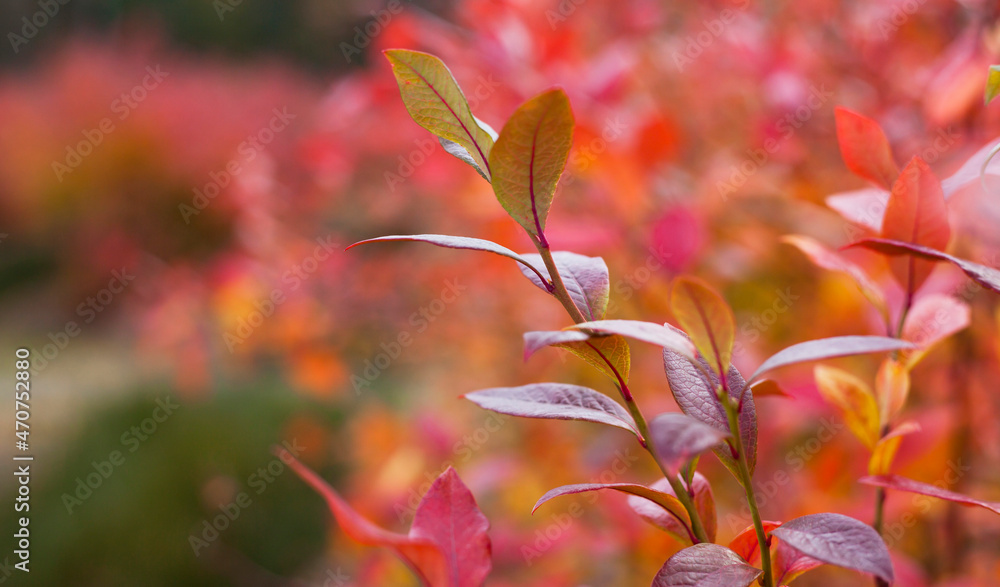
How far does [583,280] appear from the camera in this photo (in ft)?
0.97

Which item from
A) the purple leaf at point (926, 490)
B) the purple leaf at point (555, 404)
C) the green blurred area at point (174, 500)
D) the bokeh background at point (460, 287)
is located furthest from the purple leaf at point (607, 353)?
the green blurred area at point (174, 500)

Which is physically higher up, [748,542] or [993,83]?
[993,83]

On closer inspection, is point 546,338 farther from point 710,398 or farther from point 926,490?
point 926,490

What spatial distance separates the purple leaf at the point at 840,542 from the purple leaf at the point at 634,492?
4cm

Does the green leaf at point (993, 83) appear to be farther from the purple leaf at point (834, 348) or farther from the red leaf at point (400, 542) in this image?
the red leaf at point (400, 542)

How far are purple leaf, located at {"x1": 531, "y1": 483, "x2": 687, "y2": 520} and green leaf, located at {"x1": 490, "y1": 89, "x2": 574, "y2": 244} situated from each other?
0.35 feet

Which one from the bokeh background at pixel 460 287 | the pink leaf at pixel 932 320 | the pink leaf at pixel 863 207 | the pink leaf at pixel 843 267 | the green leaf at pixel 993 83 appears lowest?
the bokeh background at pixel 460 287

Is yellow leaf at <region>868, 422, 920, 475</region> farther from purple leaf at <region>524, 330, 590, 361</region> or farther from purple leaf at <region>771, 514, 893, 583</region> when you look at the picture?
purple leaf at <region>524, 330, 590, 361</region>

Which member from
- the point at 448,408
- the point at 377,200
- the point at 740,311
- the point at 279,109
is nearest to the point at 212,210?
the point at 279,109

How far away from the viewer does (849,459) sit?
82cm

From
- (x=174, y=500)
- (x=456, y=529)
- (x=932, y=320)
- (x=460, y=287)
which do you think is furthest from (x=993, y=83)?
(x=174, y=500)

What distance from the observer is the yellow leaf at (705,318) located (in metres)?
0.24

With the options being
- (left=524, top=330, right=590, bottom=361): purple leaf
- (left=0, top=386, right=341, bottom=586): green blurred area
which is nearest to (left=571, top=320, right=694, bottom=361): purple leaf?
(left=524, top=330, right=590, bottom=361): purple leaf

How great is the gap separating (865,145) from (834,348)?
0.17m
